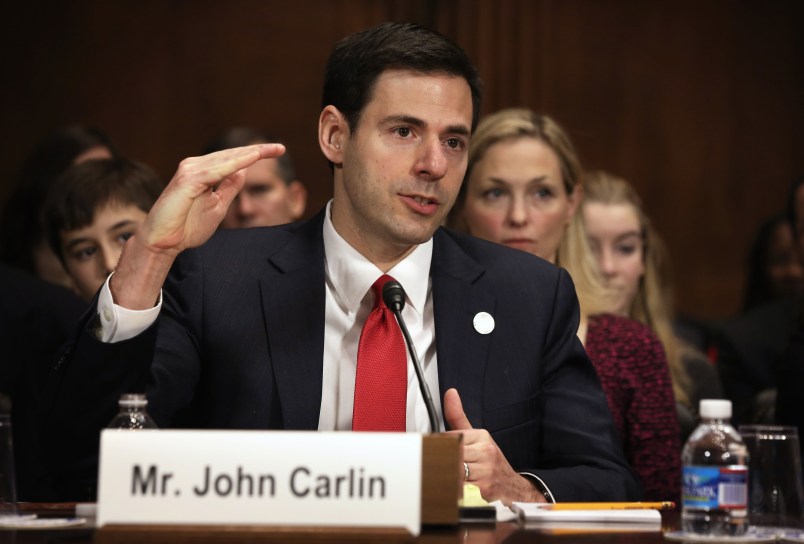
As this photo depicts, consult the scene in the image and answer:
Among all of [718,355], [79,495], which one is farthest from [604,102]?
[79,495]

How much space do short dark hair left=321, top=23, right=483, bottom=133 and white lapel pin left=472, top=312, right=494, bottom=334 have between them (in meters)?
0.49

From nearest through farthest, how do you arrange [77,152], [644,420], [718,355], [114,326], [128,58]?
[114,326]
[644,420]
[77,152]
[718,355]
[128,58]

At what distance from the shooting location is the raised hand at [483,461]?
2086mm

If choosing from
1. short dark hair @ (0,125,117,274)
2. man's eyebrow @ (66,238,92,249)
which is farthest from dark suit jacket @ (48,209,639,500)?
short dark hair @ (0,125,117,274)

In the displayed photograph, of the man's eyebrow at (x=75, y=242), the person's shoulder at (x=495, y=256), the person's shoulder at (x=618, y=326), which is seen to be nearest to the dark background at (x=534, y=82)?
the person's shoulder at (x=618, y=326)

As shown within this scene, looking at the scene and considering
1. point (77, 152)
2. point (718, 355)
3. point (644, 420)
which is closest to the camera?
point (644, 420)

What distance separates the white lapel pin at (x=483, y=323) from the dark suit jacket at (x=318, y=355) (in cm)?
1

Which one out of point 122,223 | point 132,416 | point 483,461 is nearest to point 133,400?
point 132,416

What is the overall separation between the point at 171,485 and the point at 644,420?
82.8 inches

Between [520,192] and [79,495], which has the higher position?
[520,192]

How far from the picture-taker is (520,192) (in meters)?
3.68

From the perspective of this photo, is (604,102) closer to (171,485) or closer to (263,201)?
(263,201)

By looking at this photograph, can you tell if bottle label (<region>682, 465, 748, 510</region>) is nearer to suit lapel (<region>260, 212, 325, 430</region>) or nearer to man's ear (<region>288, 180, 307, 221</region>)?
suit lapel (<region>260, 212, 325, 430</region>)

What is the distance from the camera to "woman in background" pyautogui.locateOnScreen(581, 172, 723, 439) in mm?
4129
